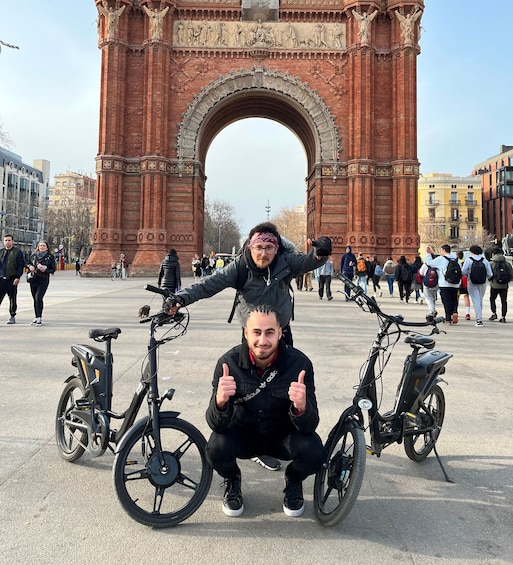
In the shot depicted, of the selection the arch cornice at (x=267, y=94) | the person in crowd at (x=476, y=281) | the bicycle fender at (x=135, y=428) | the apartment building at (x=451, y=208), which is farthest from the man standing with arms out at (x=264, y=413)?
the apartment building at (x=451, y=208)

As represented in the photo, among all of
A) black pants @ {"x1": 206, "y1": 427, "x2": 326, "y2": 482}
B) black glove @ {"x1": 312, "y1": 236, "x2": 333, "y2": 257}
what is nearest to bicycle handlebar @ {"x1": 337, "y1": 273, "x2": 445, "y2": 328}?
black glove @ {"x1": 312, "y1": 236, "x2": 333, "y2": 257}

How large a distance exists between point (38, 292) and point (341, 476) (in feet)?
28.2

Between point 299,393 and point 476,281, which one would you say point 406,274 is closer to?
point 476,281

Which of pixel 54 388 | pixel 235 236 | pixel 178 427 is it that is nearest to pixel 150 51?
pixel 54 388

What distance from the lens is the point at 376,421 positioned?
9.75ft

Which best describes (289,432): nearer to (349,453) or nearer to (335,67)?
(349,453)

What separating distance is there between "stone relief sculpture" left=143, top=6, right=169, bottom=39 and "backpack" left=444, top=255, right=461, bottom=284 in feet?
79.8

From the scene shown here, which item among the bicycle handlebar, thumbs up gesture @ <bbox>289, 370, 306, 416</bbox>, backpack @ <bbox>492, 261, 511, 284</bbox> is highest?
backpack @ <bbox>492, 261, 511, 284</bbox>

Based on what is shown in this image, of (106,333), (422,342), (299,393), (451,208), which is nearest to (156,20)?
(106,333)

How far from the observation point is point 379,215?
92.9 feet

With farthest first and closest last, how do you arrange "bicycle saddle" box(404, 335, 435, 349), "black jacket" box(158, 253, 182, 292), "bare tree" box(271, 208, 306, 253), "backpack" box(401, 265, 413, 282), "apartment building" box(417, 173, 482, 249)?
"bare tree" box(271, 208, 306, 253) → "apartment building" box(417, 173, 482, 249) → "backpack" box(401, 265, 413, 282) → "black jacket" box(158, 253, 182, 292) → "bicycle saddle" box(404, 335, 435, 349)

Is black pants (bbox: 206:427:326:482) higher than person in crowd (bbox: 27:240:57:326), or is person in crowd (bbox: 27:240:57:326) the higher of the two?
person in crowd (bbox: 27:240:57:326)

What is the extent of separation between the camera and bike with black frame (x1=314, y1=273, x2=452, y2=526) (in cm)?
251

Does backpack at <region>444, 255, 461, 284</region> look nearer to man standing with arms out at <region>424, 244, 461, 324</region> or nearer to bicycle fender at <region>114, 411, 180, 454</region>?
man standing with arms out at <region>424, 244, 461, 324</region>
